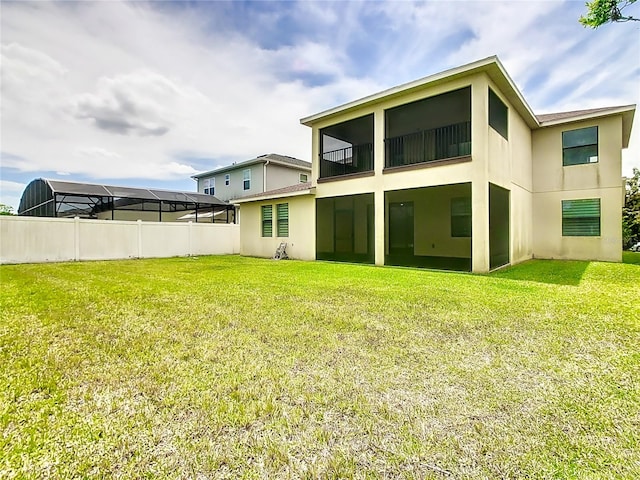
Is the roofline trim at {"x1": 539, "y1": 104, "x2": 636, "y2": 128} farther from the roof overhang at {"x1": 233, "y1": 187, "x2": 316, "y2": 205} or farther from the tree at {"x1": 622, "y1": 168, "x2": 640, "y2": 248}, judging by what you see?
the roof overhang at {"x1": 233, "y1": 187, "x2": 316, "y2": 205}

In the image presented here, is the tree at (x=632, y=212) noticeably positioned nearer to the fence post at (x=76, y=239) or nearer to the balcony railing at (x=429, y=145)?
the balcony railing at (x=429, y=145)

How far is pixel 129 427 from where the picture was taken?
2.05 metres

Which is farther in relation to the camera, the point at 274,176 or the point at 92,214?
the point at 92,214

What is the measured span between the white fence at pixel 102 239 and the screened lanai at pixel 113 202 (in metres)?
4.89

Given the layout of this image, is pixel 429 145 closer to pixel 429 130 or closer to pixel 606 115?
pixel 429 130

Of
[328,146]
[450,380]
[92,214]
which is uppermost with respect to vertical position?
[328,146]

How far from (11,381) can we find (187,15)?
10913 mm

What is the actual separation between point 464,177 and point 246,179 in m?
16.5

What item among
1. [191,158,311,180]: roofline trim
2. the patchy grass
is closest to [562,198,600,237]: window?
the patchy grass

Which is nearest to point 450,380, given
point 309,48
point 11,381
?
point 11,381

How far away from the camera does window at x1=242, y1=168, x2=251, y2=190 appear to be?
2209 centimetres

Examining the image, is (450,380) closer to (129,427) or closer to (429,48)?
(129,427)

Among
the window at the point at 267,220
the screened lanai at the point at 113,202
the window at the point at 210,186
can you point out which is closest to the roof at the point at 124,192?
the screened lanai at the point at 113,202

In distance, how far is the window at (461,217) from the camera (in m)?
12.9
